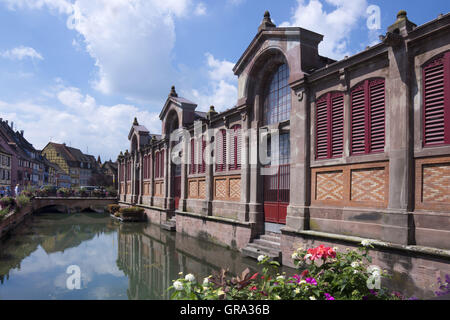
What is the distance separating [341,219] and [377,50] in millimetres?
5170

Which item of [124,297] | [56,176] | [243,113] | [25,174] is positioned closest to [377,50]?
[243,113]

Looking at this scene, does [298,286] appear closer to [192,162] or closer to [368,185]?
[368,185]

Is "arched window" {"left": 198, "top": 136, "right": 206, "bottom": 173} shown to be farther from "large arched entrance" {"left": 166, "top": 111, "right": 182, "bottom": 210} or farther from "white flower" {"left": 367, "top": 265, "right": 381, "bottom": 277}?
"white flower" {"left": 367, "top": 265, "right": 381, "bottom": 277}

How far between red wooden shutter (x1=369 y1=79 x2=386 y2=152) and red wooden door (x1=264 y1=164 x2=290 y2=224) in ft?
13.6

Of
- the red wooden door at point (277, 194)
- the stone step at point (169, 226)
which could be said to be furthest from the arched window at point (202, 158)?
the red wooden door at point (277, 194)

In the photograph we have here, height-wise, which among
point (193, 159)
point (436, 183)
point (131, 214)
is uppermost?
point (193, 159)

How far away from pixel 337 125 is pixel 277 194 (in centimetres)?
414

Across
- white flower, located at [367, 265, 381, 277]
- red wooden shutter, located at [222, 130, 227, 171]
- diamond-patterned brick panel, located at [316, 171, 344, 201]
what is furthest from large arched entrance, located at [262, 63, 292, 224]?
white flower, located at [367, 265, 381, 277]

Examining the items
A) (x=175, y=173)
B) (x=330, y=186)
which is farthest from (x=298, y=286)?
(x=175, y=173)

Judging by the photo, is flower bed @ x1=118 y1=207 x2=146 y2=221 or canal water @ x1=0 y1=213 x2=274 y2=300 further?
flower bed @ x1=118 y1=207 x2=146 y2=221

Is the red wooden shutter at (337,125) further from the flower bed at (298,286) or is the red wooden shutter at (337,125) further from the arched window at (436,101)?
the flower bed at (298,286)

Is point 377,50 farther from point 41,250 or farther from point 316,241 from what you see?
point 41,250

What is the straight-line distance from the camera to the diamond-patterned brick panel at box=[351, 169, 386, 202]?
8531 mm

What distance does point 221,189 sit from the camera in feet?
53.9
